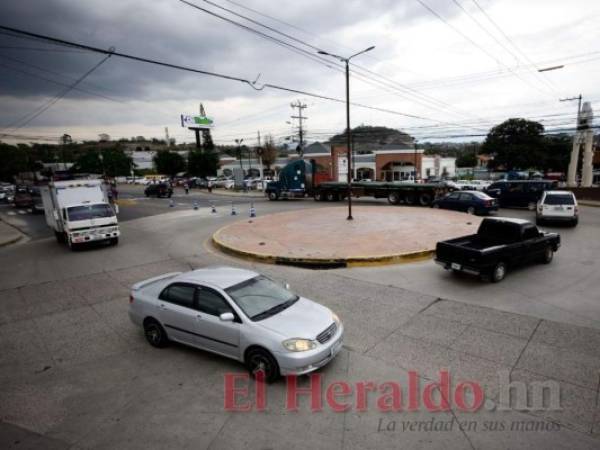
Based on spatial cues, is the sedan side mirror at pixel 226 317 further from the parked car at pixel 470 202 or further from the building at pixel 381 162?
the building at pixel 381 162

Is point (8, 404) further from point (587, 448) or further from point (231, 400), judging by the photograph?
point (587, 448)

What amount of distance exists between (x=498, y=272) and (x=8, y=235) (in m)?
23.3

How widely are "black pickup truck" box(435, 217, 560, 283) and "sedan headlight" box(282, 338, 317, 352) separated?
18.8 ft

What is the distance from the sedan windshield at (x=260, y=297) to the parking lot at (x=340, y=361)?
1.00 meters

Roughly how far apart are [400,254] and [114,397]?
8.84 meters

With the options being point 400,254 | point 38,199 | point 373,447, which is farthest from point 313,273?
point 38,199

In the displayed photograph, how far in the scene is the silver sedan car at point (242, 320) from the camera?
504 cm

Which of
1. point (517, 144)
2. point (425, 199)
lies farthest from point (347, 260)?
point (517, 144)

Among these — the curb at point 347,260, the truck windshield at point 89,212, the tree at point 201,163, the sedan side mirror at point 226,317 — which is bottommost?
the curb at point 347,260

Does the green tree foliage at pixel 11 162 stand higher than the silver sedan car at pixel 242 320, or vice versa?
the green tree foliage at pixel 11 162

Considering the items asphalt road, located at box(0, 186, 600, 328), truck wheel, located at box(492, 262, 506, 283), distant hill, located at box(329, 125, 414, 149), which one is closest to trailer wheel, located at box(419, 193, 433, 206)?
asphalt road, located at box(0, 186, 600, 328)

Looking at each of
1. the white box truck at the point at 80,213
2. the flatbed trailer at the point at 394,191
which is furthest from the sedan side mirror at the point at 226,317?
the flatbed trailer at the point at 394,191

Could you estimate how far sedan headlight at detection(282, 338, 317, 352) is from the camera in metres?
4.95

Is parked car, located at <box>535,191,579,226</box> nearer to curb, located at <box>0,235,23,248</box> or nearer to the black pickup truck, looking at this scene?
the black pickup truck
